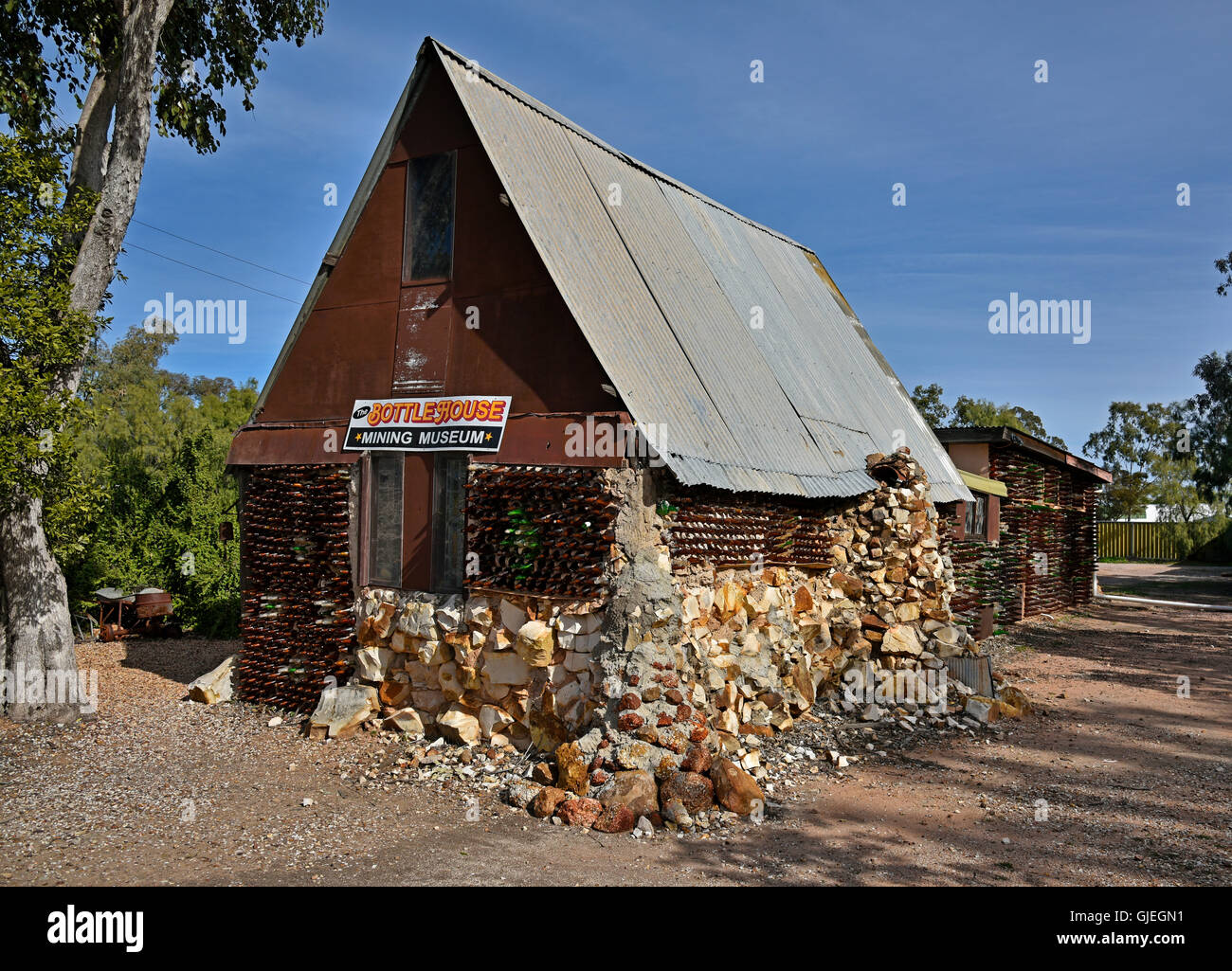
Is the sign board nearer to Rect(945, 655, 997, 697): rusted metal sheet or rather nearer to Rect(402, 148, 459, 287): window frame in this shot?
Rect(402, 148, 459, 287): window frame

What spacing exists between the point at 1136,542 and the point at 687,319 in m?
49.2

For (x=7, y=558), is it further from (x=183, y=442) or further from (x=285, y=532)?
(x=183, y=442)

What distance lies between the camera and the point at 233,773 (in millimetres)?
9602

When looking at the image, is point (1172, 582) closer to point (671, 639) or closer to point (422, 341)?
point (671, 639)

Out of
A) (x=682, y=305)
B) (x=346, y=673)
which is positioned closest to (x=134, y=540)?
(x=346, y=673)

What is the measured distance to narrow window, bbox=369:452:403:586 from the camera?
36.3 ft

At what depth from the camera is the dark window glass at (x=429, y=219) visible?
1101cm

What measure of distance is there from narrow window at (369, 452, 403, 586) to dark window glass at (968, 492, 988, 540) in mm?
13559

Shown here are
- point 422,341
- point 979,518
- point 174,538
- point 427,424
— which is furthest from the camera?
point 979,518

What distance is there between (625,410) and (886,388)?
990 cm

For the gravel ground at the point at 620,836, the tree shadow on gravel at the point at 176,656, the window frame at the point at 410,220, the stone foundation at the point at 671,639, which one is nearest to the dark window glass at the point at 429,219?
the window frame at the point at 410,220

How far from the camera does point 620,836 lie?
7.62m

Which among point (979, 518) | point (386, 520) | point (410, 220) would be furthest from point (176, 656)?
point (979, 518)

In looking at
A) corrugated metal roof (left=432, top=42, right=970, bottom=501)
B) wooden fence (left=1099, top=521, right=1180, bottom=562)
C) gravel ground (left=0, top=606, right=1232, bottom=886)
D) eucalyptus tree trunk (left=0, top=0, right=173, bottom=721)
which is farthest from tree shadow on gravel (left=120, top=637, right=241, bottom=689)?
wooden fence (left=1099, top=521, right=1180, bottom=562)
